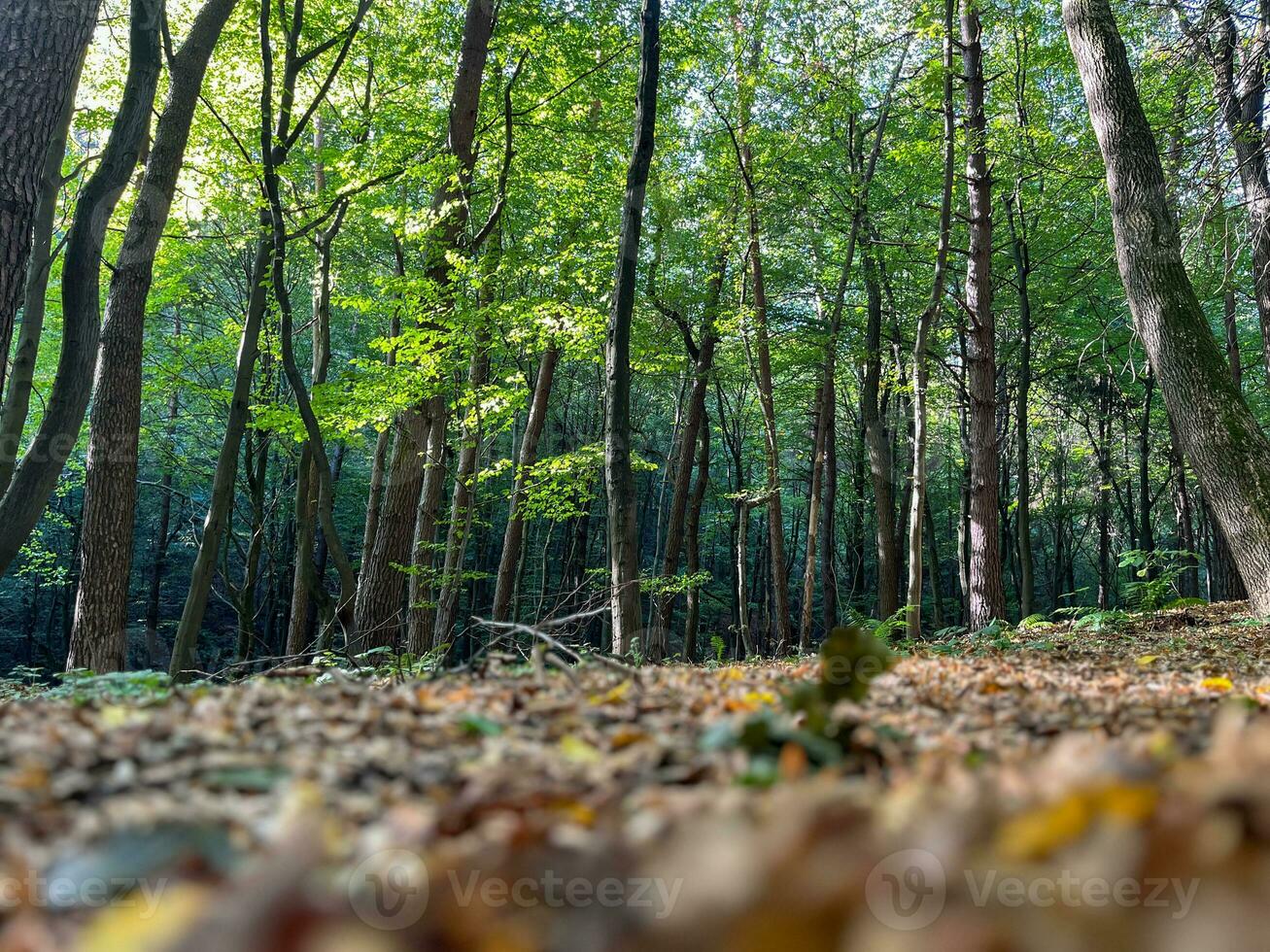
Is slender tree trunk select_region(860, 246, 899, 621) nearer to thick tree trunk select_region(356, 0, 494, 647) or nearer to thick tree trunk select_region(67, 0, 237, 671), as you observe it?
thick tree trunk select_region(356, 0, 494, 647)

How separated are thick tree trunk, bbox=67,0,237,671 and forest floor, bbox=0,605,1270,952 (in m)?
7.16

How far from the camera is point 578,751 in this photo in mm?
Result: 1544

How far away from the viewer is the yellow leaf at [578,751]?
1.49 m

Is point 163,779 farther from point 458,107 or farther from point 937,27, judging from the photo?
point 458,107

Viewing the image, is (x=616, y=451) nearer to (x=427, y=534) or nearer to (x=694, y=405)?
(x=427, y=534)

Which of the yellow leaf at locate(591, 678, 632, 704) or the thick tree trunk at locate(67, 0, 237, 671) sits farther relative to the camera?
the thick tree trunk at locate(67, 0, 237, 671)

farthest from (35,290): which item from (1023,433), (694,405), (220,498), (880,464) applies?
(1023,433)

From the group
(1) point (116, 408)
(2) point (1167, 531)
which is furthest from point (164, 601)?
(2) point (1167, 531)

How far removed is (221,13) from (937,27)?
279 inches

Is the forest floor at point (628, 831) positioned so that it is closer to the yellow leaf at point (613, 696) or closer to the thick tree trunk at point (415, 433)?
the yellow leaf at point (613, 696)

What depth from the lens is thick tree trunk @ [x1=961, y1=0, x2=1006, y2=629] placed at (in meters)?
11.2

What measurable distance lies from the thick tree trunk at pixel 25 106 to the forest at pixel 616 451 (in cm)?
2

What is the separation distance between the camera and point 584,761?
1473 millimetres

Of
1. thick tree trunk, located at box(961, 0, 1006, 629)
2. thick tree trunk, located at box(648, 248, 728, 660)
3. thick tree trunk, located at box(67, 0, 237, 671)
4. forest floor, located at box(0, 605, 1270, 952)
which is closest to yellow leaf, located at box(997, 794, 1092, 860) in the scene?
forest floor, located at box(0, 605, 1270, 952)
